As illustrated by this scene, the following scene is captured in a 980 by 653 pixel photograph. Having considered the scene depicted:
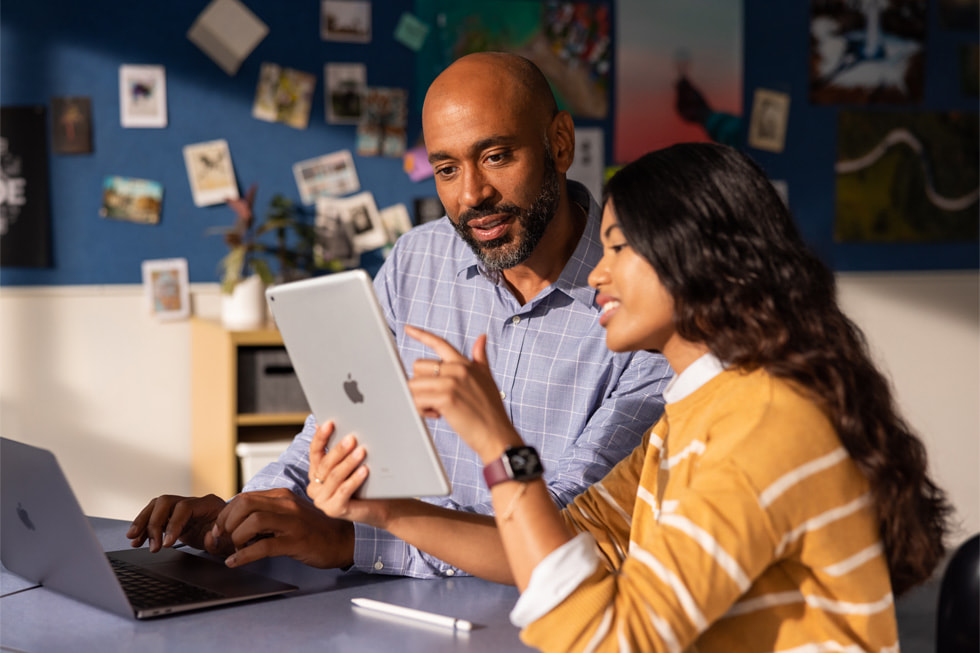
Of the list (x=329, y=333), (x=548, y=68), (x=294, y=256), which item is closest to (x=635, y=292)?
(x=329, y=333)

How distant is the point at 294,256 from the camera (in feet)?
11.5

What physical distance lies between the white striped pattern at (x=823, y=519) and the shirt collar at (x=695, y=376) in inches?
8.0

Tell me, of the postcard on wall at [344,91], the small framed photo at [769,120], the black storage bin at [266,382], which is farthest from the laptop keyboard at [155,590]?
the small framed photo at [769,120]

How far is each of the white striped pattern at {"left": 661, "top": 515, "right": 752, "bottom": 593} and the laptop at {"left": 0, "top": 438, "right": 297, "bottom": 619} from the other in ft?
1.92

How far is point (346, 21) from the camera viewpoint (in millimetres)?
3594

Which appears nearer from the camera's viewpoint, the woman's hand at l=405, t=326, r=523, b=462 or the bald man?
the woman's hand at l=405, t=326, r=523, b=462

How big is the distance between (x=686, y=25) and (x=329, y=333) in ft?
10.2

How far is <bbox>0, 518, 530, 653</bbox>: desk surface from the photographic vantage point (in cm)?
111

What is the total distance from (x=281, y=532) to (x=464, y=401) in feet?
1.47

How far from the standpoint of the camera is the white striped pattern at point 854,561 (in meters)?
1.01

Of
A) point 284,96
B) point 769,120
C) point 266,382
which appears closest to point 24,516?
point 266,382

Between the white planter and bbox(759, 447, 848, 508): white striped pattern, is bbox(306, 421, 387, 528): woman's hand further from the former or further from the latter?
the white planter

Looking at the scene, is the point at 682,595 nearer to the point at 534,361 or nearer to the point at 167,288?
the point at 534,361

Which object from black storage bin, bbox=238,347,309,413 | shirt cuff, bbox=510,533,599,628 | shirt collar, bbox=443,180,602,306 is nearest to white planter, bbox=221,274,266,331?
black storage bin, bbox=238,347,309,413
